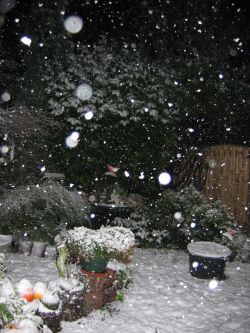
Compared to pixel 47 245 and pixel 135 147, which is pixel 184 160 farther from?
pixel 47 245

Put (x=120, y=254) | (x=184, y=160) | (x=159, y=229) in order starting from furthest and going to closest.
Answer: (x=184, y=160)
(x=159, y=229)
(x=120, y=254)

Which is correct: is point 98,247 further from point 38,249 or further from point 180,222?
point 180,222

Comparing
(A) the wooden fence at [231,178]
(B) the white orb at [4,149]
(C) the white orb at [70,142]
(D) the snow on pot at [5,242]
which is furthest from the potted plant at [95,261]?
(A) the wooden fence at [231,178]

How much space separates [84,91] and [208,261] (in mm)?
5345

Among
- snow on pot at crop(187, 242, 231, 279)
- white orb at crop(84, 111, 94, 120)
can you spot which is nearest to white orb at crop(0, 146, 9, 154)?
white orb at crop(84, 111, 94, 120)

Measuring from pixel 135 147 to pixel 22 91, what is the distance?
341 cm

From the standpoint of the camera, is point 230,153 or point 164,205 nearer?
point 164,205

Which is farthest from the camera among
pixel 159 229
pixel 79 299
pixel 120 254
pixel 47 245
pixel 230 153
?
pixel 230 153

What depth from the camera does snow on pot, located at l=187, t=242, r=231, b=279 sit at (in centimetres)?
608

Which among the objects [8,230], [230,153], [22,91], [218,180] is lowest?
[8,230]

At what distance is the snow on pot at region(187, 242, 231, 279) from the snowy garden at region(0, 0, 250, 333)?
0.08 ft

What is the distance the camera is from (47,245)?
6.71m

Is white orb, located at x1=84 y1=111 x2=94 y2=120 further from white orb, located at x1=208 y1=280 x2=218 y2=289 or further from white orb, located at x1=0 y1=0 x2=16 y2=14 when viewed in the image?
white orb, located at x1=0 y1=0 x2=16 y2=14

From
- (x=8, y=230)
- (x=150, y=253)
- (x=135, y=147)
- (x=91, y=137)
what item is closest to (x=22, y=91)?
(x=91, y=137)
